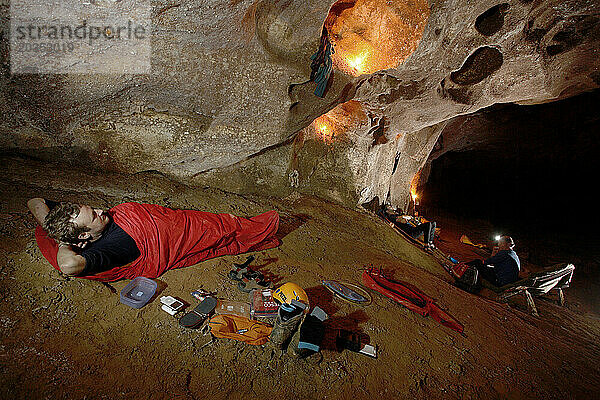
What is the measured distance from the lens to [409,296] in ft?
11.9

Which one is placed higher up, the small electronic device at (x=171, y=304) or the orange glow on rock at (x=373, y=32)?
the orange glow on rock at (x=373, y=32)

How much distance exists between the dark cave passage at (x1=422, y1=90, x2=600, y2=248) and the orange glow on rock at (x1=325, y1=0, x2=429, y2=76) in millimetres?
6847

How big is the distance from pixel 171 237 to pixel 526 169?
16542 mm

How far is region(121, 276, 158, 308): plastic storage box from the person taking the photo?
2530 millimetres

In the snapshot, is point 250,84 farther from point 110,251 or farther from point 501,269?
point 501,269

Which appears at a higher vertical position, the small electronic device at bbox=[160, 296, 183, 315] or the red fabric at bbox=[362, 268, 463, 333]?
the small electronic device at bbox=[160, 296, 183, 315]

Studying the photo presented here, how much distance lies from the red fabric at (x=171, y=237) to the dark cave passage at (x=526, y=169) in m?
10.5

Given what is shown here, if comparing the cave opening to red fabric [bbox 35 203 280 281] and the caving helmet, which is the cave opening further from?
the caving helmet

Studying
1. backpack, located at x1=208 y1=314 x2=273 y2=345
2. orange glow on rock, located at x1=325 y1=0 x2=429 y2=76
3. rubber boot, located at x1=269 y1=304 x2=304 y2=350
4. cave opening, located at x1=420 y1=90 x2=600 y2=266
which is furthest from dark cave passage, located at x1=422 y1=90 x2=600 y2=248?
backpack, located at x1=208 y1=314 x2=273 y2=345

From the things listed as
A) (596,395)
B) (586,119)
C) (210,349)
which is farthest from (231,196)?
(586,119)

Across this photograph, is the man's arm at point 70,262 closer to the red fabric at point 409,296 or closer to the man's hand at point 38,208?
the man's hand at point 38,208

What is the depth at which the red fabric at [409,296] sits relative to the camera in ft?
11.1

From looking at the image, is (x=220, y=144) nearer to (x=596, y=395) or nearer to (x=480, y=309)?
(x=480, y=309)

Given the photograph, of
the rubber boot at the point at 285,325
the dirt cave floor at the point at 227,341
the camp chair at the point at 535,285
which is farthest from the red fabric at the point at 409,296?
the camp chair at the point at 535,285
